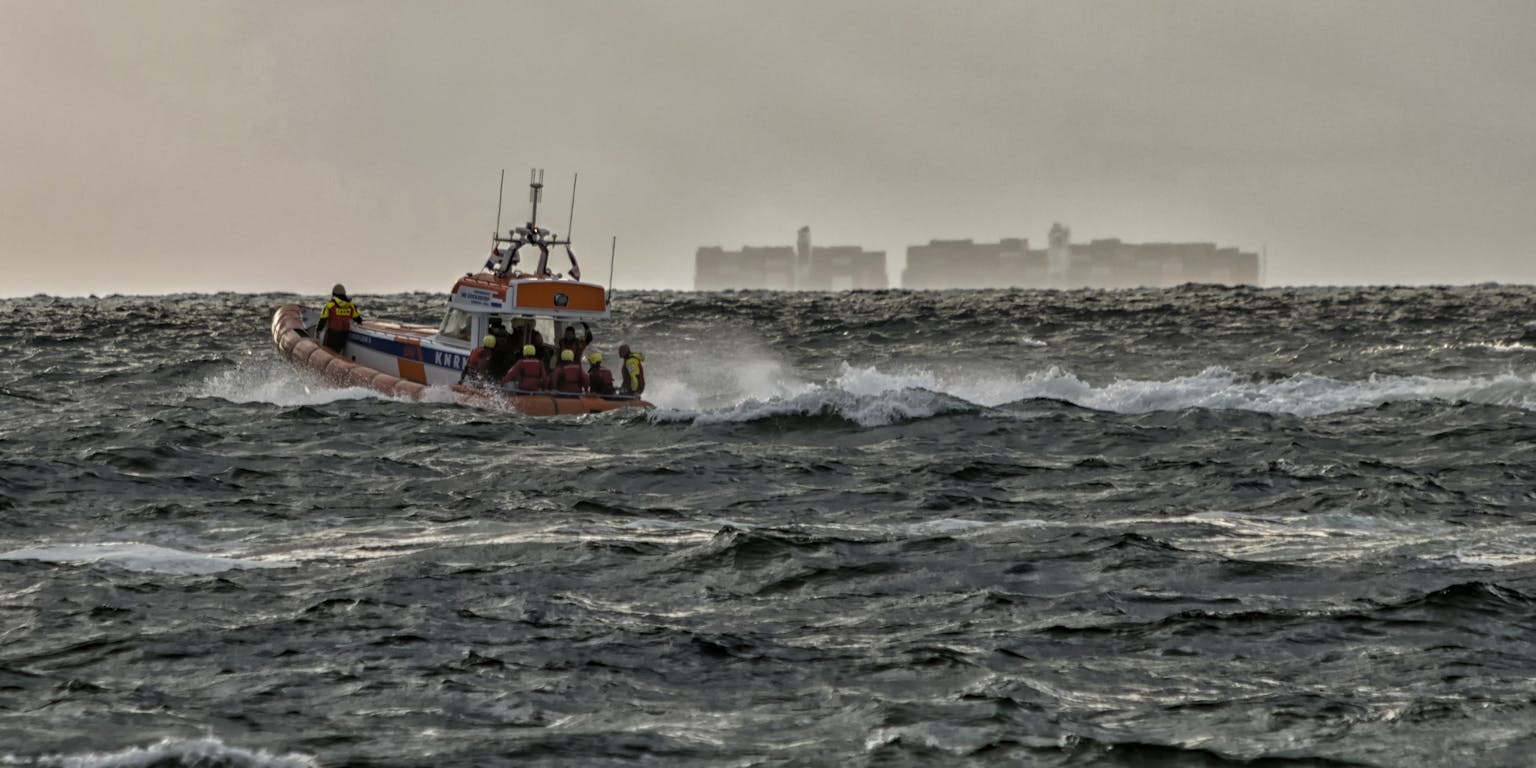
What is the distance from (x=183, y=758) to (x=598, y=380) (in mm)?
15084

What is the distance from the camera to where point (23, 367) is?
31.3 m

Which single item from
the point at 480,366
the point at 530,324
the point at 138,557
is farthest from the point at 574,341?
the point at 138,557

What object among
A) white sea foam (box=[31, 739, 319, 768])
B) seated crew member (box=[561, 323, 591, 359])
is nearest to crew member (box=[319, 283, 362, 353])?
seated crew member (box=[561, 323, 591, 359])

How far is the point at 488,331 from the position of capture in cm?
2273

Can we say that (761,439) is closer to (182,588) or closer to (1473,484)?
(1473,484)

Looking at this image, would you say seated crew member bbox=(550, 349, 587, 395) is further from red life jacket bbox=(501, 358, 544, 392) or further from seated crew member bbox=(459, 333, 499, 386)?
seated crew member bbox=(459, 333, 499, 386)

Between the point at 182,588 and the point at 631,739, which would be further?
the point at 182,588

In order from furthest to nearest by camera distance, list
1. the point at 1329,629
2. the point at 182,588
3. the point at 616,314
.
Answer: the point at 616,314 < the point at 182,588 < the point at 1329,629

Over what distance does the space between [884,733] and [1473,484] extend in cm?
959

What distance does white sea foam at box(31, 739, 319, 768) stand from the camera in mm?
6594

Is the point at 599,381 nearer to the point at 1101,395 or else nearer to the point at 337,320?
the point at 337,320

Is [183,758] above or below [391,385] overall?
below

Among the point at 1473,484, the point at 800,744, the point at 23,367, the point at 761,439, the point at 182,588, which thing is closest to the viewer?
the point at 800,744

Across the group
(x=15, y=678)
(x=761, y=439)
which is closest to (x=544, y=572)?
(x=15, y=678)
